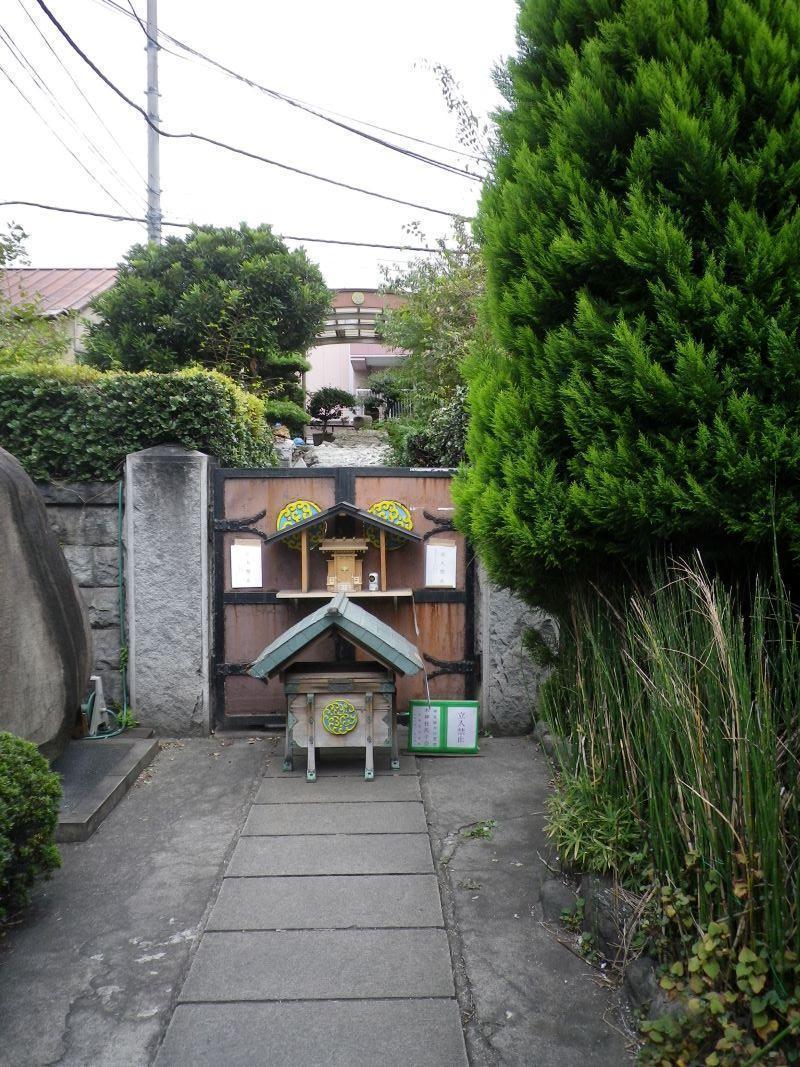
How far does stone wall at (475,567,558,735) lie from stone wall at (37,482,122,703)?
2773 mm

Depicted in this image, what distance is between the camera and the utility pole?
12602mm

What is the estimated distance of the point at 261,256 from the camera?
455 inches

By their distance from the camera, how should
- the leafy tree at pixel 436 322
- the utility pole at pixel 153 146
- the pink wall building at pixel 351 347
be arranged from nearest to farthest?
the leafy tree at pixel 436 322, the utility pole at pixel 153 146, the pink wall building at pixel 351 347

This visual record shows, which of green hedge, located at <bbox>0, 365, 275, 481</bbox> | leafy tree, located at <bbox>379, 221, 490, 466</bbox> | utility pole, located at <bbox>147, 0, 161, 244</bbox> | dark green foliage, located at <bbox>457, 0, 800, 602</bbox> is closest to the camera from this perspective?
dark green foliage, located at <bbox>457, 0, 800, 602</bbox>

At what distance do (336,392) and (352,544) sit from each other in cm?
1388

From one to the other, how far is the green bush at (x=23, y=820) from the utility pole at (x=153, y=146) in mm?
11341

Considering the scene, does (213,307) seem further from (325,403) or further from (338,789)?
(338,789)

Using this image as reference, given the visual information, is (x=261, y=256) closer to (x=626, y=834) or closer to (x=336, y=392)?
(x=336, y=392)

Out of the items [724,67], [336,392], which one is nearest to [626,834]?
[724,67]

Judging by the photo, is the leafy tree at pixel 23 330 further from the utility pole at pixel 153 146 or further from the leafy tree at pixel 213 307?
the utility pole at pixel 153 146

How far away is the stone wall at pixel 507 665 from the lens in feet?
18.2

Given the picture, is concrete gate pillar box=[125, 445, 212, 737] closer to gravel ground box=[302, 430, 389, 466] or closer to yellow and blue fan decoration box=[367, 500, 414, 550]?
yellow and blue fan decoration box=[367, 500, 414, 550]

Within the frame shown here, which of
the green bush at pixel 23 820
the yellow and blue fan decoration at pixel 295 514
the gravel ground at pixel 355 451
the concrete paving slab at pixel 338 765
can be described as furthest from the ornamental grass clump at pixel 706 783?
the gravel ground at pixel 355 451

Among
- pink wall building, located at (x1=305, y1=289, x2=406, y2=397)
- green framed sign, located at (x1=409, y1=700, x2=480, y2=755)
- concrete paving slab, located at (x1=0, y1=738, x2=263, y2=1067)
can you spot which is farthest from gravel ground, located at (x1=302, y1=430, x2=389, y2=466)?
concrete paving slab, located at (x1=0, y1=738, x2=263, y2=1067)
